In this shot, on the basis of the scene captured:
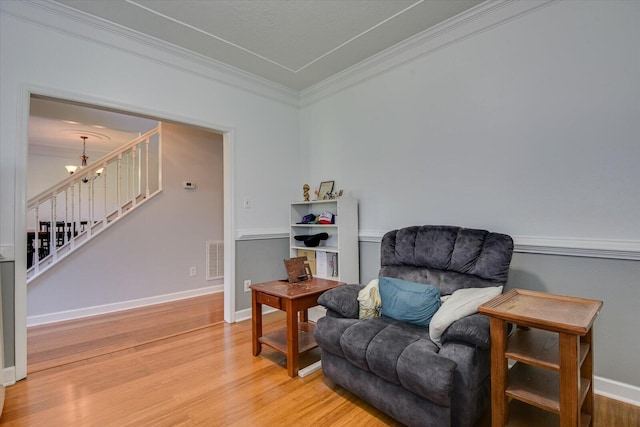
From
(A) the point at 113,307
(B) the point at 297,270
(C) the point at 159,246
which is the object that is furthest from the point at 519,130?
(A) the point at 113,307

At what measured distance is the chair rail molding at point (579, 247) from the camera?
1.81 metres

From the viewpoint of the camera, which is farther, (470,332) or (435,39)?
(435,39)

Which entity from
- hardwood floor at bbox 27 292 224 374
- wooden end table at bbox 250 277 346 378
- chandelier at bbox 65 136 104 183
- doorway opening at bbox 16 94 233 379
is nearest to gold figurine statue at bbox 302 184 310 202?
doorway opening at bbox 16 94 233 379

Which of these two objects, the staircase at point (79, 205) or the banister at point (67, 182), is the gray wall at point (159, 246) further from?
the banister at point (67, 182)

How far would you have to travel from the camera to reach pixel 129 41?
271 centimetres

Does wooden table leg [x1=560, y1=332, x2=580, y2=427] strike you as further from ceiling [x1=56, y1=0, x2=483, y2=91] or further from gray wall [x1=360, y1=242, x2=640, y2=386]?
ceiling [x1=56, y1=0, x2=483, y2=91]

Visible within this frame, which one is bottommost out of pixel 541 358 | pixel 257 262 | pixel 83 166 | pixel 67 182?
pixel 541 358

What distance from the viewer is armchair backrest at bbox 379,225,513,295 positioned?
195cm

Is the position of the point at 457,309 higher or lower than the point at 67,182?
lower

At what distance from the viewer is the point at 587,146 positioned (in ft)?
6.45

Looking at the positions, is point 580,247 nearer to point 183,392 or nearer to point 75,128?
point 183,392

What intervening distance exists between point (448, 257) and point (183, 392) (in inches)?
79.2

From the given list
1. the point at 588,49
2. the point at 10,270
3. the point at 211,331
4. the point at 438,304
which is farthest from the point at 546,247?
the point at 10,270

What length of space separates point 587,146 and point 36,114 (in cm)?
606
